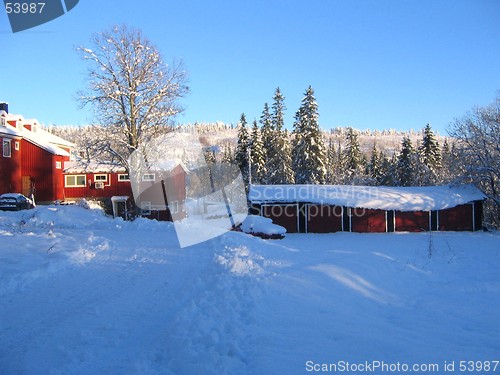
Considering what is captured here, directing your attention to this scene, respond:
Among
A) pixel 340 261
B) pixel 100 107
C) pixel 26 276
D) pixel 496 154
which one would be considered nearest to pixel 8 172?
pixel 100 107

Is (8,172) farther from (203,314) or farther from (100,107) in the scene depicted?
(203,314)

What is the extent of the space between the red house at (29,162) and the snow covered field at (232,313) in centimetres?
2349

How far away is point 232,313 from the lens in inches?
226

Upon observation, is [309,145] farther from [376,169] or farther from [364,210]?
[376,169]

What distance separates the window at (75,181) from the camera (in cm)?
3522

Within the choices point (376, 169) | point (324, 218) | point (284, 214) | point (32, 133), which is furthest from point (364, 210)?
point (32, 133)

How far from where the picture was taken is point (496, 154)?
87.3 feet

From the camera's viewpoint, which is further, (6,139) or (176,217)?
(176,217)

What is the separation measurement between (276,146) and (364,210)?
18583 mm

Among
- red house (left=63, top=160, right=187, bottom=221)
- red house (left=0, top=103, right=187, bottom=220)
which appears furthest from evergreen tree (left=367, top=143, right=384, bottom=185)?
red house (left=63, top=160, right=187, bottom=221)

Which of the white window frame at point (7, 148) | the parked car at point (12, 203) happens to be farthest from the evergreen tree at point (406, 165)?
the white window frame at point (7, 148)

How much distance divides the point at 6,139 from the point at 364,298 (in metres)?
32.8

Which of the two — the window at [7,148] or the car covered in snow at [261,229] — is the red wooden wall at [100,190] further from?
the car covered in snow at [261,229]

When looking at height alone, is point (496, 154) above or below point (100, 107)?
below
